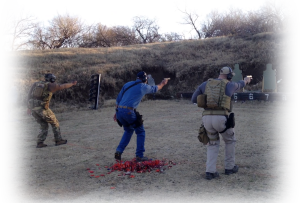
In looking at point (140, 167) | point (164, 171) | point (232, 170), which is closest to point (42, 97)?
point (140, 167)

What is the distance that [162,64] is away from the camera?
76.3ft

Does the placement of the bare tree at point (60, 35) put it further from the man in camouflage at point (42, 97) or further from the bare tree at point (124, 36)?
the man in camouflage at point (42, 97)

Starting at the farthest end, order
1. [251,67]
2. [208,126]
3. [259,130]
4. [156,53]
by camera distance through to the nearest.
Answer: [156,53] → [251,67] → [259,130] → [208,126]

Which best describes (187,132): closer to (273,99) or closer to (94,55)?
(273,99)

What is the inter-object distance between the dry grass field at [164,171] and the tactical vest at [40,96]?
43.7 inches

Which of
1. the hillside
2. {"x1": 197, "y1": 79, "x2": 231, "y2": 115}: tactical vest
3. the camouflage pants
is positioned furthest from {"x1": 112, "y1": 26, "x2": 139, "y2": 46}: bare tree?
{"x1": 197, "y1": 79, "x2": 231, "y2": 115}: tactical vest

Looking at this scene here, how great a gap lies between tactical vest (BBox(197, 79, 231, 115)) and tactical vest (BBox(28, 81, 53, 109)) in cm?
430

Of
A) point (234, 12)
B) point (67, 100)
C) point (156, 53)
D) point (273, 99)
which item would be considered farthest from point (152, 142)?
point (234, 12)

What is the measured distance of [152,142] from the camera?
833 cm

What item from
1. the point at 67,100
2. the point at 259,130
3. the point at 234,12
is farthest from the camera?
the point at 234,12

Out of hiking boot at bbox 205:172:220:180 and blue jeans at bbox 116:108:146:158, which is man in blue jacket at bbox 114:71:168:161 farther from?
hiking boot at bbox 205:172:220:180

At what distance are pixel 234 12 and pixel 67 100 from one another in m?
25.4

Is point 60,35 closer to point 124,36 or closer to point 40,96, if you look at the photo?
point 124,36

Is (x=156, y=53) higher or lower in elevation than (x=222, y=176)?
higher
